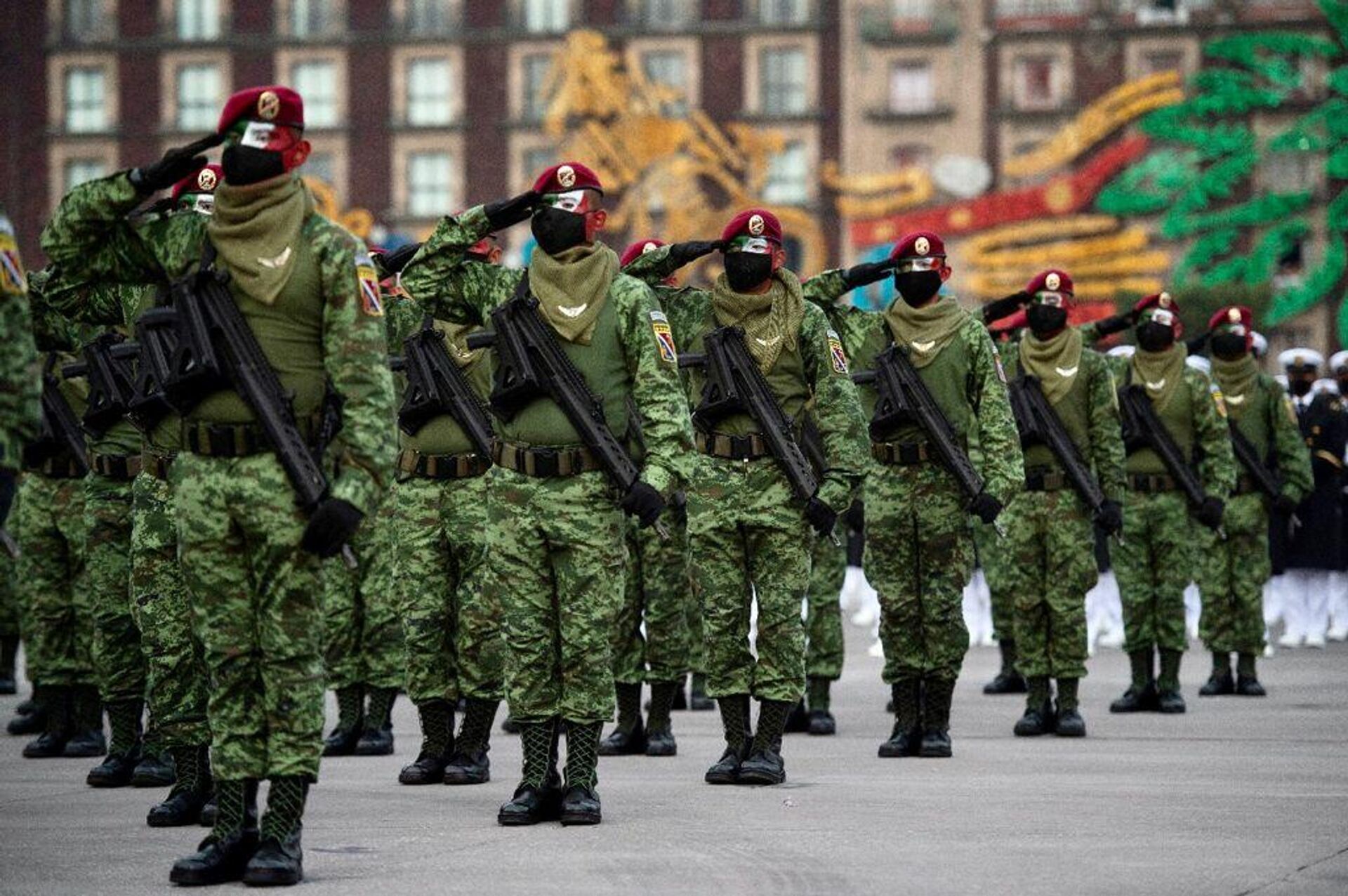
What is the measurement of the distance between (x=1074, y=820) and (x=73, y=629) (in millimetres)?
5220

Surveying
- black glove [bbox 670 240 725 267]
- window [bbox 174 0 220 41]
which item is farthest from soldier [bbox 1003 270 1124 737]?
window [bbox 174 0 220 41]

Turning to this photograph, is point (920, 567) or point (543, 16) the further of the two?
point (543, 16)

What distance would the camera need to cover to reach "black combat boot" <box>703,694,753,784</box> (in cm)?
990

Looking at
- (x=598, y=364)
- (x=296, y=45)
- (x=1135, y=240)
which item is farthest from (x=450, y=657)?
(x=296, y=45)

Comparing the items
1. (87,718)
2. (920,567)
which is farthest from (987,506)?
(87,718)

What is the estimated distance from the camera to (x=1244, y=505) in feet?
52.3

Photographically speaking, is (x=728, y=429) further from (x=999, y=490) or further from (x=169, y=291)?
(x=169, y=291)

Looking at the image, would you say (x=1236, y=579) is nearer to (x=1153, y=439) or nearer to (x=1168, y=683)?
(x=1153, y=439)

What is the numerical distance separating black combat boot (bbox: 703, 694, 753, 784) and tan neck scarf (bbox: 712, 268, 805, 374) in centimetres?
142

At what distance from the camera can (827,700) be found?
42.0 ft

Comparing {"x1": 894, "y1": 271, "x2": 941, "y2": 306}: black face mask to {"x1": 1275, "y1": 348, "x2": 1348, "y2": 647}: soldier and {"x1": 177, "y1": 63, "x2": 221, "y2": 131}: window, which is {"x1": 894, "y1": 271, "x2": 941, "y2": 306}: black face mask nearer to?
{"x1": 1275, "y1": 348, "x2": 1348, "y2": 647}: soldier

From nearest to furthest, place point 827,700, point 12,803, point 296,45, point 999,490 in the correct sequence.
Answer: point 12,803, point 999,490, point 827,700, point 296,45

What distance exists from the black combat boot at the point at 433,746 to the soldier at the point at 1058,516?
3.43 m

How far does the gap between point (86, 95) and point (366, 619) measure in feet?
193
